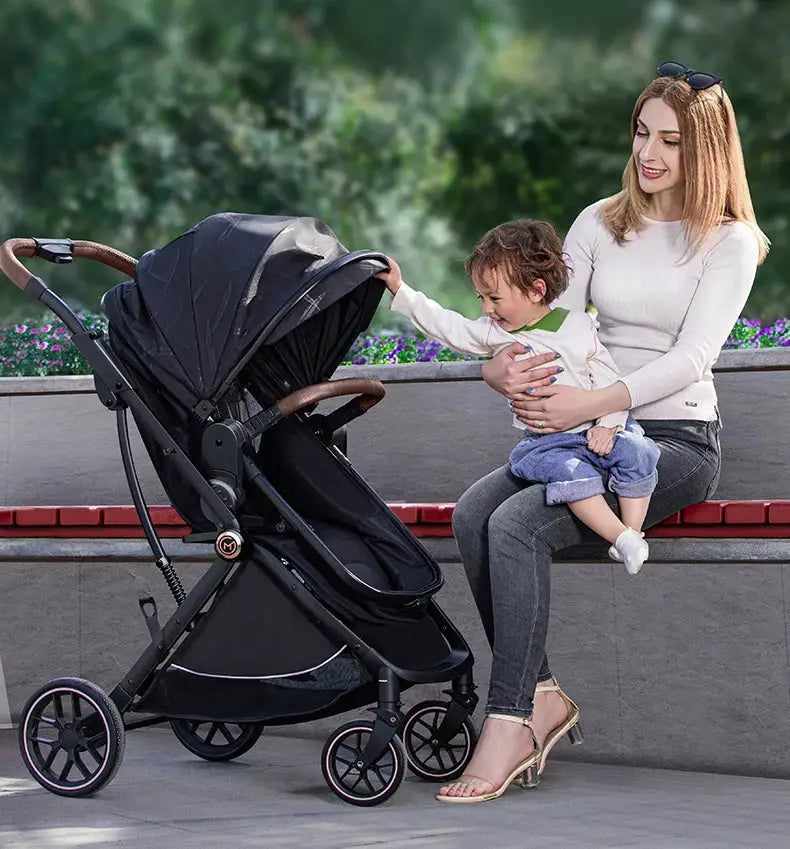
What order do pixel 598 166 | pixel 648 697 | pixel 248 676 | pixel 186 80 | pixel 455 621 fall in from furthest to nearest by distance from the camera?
pixel 186 80
pixel 598 166
pixel 455 621
pixel 648 697
pixel 248 676

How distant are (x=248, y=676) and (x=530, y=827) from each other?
2.38 ft

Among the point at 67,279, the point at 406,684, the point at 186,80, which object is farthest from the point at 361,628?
the point at 186,80

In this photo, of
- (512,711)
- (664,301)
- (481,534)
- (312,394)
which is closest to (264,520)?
(312,394)

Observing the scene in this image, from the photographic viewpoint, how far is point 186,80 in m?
12.1

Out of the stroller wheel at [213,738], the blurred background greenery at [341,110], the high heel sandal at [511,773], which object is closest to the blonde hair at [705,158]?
the high heel sandal at [511,773]

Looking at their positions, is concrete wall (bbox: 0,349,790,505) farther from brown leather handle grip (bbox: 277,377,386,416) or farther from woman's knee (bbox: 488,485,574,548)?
brown leather handle grip (bbox: 277,377,386,416)

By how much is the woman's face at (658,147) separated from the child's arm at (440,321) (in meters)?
0.58

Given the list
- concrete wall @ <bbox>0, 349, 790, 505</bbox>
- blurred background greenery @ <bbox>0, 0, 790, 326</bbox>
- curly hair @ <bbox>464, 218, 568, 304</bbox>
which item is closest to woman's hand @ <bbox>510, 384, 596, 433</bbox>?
curly hair @ <bbox>464, 218, 568, 304</bbox>

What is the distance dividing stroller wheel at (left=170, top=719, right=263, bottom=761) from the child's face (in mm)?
1285

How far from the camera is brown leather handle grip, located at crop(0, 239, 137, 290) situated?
3807 mm

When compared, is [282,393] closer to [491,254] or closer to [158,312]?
[158,312]

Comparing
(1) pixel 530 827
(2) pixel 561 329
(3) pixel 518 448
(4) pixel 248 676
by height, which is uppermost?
(2) pixel 561 329

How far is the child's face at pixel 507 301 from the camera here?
3.67m

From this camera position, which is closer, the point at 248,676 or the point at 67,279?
the point at 248,676
